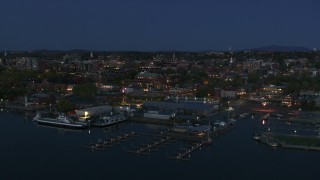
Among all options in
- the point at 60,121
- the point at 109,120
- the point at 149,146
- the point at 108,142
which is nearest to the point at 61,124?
the point at 60,121

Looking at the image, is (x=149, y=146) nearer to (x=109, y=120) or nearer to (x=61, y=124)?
(x=109, y=120)

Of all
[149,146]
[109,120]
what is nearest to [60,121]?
[109,120]

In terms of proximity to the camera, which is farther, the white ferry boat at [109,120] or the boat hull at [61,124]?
the white ferry boat at [109,120]

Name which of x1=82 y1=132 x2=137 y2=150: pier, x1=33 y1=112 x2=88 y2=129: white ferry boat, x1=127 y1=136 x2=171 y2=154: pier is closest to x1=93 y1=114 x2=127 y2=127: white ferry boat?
x1=33 y1=112 x2=88 y2=129: white ferry boat

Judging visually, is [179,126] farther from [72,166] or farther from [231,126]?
[72,166]

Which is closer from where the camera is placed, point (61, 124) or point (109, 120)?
point (61, 124)

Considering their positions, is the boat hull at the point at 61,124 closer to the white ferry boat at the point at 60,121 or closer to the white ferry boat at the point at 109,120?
the white ferry boat at the point at 60,121

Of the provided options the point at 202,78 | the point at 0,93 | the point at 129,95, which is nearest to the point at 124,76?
the point at 202,78

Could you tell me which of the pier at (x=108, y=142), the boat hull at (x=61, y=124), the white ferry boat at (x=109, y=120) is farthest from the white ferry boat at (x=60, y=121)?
the pier at (x=108, y=142)

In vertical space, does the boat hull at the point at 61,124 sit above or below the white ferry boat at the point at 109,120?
below

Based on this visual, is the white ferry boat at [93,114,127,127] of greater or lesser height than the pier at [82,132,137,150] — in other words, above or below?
above

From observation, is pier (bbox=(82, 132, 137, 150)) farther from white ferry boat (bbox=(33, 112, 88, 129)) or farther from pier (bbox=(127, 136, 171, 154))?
white ferry boat (bbox=(33, 112, 88, 129))
